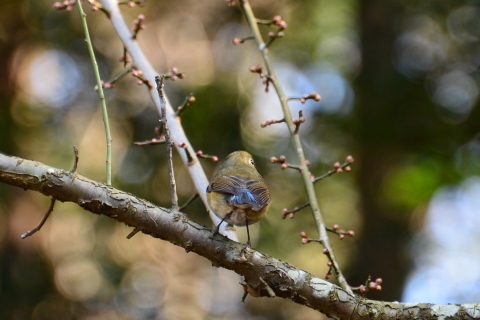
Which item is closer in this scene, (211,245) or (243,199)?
(211,245)

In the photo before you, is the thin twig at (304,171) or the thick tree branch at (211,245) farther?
the thin twig at (304,171)

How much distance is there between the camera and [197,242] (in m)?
2.62

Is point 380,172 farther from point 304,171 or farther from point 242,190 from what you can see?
point 304,171

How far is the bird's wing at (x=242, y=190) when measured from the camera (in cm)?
335

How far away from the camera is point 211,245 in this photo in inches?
103

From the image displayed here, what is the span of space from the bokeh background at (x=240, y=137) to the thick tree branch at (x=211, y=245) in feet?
13.6

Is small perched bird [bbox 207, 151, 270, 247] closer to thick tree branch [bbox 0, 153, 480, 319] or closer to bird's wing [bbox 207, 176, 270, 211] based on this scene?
bird's wing [bbox 207, 176, 270, 211]

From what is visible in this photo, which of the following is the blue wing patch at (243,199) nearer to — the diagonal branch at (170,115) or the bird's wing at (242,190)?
the bird's wing at (242,190)

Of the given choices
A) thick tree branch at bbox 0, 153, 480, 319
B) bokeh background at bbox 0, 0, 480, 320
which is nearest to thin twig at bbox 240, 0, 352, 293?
thick tree branch at bbox 0, 153, 480, 319

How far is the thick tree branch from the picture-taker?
2.43m

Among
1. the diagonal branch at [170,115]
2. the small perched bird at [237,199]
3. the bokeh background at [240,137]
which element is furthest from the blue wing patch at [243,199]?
the bokeh background at [240,137]

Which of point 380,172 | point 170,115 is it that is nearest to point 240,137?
point 380,172

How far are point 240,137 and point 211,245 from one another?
15.0 feet

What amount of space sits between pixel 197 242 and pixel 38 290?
633 centimetres
